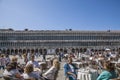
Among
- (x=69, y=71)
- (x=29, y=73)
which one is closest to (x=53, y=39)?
(x=69, y=71)

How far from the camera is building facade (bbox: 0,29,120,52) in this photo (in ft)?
298

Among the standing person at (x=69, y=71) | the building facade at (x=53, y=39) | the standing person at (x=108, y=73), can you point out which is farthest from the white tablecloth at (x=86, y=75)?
the building facade at (x=53, y=39)

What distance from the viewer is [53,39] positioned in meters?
93.9

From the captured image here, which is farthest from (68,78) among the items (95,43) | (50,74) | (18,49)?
(95,43)

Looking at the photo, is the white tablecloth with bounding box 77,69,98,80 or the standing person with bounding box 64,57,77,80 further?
the white tablecloth with bounding box 77,69,98,80

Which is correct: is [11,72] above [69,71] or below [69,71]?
above

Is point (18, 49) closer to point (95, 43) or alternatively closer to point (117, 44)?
point (95, 43)

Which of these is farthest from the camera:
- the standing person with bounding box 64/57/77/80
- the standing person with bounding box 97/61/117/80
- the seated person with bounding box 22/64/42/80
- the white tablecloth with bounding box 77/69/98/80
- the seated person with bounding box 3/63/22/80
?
the white tablecloth with bounding box 77/69/98/80

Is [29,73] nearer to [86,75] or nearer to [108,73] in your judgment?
[108,73]

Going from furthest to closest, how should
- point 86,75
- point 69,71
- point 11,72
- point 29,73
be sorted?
point 86,75 < point 69,71 < point 11,72 < point 29,73

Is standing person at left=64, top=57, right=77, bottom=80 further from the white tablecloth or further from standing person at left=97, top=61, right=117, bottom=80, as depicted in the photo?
the white tablecloth

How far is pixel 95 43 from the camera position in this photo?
96875 mm

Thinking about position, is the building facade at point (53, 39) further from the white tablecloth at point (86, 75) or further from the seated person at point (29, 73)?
the seated person at point (29, 73)

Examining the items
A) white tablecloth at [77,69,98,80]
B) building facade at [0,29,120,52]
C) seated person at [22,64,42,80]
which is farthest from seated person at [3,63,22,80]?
building facade at [0,29,120,52]
